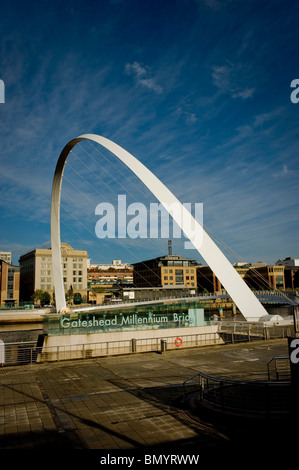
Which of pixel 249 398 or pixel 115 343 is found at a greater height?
pixel 249 398

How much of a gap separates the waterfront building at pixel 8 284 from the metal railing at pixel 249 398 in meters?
83.1

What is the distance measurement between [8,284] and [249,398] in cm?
8778

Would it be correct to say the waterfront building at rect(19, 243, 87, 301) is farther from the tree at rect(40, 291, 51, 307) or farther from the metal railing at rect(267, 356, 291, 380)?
the metal railing at rect(267, 356, 291, 380)

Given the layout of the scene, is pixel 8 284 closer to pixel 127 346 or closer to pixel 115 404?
pixel 127 346

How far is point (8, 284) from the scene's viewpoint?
87812mm

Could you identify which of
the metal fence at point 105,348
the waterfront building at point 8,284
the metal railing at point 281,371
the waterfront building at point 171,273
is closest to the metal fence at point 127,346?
the metal fence at point 105,348

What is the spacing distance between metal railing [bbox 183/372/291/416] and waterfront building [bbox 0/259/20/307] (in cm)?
8313

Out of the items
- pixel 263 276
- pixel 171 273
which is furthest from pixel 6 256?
pixel 263 276

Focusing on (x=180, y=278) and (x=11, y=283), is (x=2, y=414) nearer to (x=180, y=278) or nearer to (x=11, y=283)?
(x=11, y=283)

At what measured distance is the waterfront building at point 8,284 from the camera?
86000 millimetres

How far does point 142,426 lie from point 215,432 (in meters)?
1.62

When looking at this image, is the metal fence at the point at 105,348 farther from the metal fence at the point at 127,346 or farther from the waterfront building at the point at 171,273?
the waterfront building at the point at 171,273

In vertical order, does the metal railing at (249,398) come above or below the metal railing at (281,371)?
above

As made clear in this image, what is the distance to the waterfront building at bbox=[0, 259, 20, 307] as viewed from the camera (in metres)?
86.0
